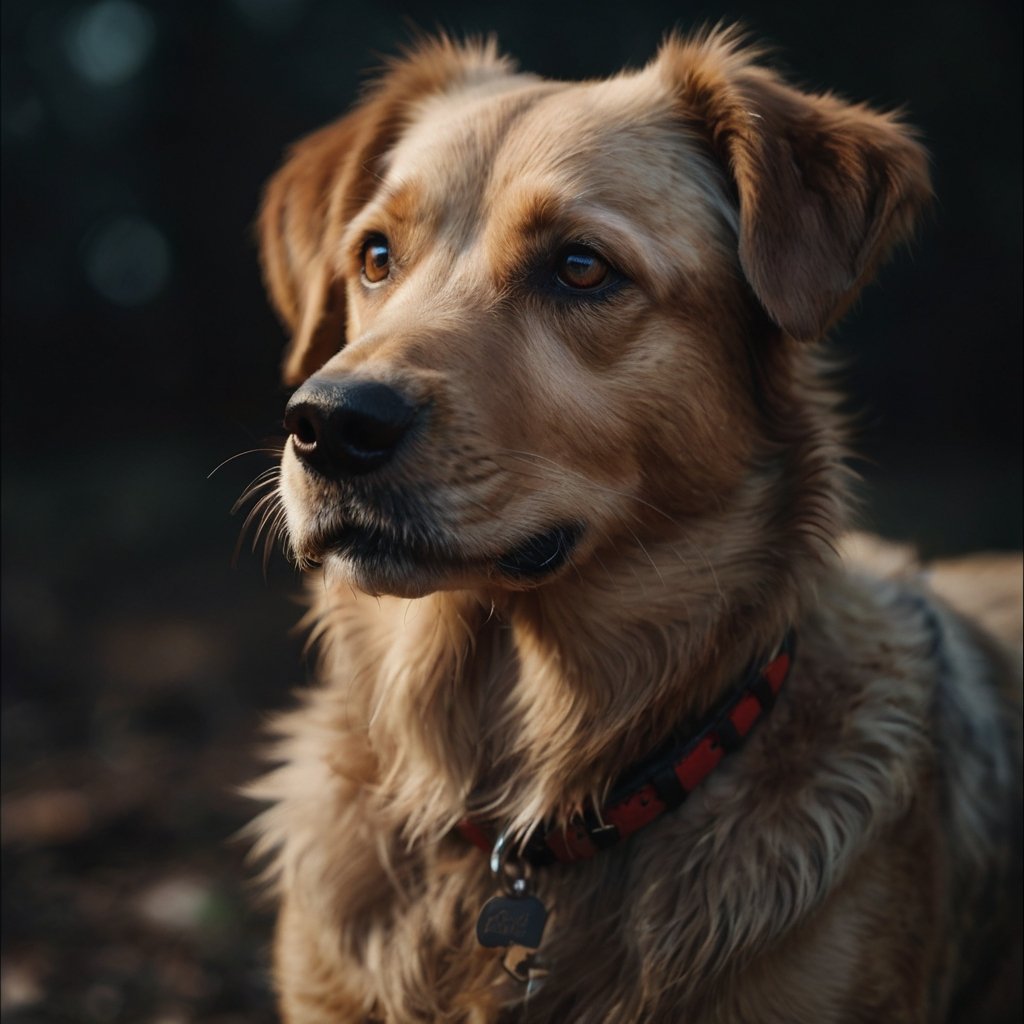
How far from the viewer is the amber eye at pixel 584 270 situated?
2.48 metres

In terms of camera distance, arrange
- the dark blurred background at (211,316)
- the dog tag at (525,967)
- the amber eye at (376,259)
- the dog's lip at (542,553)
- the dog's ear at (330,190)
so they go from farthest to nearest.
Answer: the dark blurred background at (211,316) < the dog's ear at (330,190) < the amber eye at (376,259) < the dog tag at (525,967) < the dog's lip at (542,553)

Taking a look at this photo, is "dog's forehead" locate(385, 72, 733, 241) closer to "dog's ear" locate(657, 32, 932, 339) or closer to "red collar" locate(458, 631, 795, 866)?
"dog's ear" locate(657, 32, 932, 339)

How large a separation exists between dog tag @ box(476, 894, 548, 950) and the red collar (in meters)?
0.13

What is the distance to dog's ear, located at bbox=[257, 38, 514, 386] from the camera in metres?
3.14

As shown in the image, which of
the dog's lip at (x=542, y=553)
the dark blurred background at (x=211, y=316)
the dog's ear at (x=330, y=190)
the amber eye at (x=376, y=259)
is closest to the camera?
the dog's lip at (x=542, y=553)

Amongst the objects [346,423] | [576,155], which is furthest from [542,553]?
[576,155]

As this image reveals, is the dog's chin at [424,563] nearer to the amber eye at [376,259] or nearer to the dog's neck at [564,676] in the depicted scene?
the dog's neck at [564,676]

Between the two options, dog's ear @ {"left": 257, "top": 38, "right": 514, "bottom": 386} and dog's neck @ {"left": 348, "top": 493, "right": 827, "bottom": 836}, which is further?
dog's ear @ {"left": 257, "top": 38, "right": 514, "bottom": 386}

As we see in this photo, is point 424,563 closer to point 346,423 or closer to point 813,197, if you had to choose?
point 346,423

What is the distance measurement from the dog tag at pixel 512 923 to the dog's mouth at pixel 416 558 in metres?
0.69

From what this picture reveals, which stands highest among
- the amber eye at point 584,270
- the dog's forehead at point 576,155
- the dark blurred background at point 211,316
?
the dog's forehead at point 576,155

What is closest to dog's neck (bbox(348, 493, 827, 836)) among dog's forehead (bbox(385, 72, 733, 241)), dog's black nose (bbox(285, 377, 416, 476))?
dog's black nose (bbox(285, 377, 416, 476))

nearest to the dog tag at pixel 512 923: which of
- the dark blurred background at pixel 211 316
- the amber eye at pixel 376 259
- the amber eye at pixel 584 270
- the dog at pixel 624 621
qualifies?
the dog at pixel 624 621

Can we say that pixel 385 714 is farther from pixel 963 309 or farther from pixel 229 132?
pixel 963 309
